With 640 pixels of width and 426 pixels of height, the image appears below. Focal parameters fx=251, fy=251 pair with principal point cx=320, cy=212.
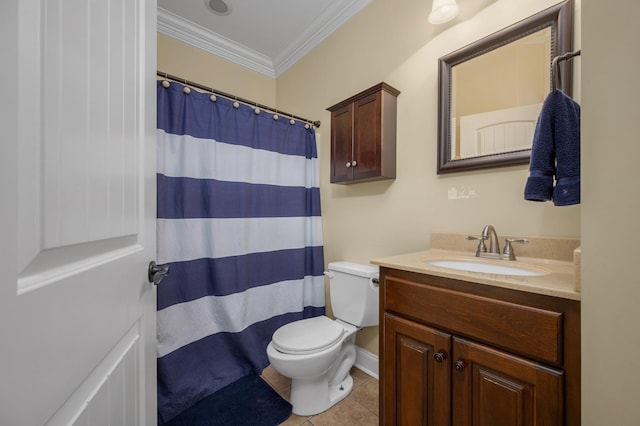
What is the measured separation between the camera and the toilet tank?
4.95 ft

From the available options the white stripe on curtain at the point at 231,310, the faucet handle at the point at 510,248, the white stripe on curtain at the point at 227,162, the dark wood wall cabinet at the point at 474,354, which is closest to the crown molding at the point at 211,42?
the white stripe on curtain at the point at 227,162

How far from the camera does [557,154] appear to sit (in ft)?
2.65

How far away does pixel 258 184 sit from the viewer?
6.15 ft

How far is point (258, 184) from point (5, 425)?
5.45 feet

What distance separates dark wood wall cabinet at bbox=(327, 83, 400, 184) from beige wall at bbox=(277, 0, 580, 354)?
0.26ft

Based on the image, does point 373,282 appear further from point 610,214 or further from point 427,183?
point 610,214

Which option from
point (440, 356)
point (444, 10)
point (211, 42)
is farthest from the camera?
point (211, 42)

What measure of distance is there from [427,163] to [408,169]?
0.40 feet

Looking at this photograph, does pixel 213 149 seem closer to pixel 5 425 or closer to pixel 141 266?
pixel 141 266

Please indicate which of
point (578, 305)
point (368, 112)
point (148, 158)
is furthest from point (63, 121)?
point (368, 112)

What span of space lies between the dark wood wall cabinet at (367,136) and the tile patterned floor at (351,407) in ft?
4.32

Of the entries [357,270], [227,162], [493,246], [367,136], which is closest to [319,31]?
[367,136]

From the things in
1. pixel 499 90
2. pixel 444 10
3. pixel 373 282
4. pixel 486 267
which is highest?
pixel 444 10

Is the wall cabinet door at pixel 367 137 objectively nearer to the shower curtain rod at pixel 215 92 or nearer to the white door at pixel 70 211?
the shower curtain rod at pixel 215 92
